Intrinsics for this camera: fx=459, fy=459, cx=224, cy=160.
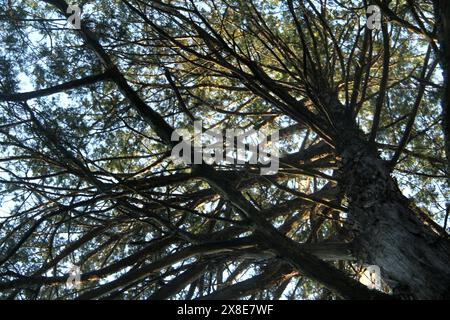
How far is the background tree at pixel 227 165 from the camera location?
2.48 m

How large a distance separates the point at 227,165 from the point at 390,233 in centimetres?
101

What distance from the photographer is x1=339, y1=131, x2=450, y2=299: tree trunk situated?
2025 millimetres

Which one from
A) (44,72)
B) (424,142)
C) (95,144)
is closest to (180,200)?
(95,144)

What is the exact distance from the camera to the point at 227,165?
9.13 feet

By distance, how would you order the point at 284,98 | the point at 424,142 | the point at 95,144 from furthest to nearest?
the point at 424,142, the point at 95,144, the point at 284,98

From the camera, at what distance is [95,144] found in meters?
3.96

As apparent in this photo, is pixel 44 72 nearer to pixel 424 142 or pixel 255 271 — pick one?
pixel 255 271

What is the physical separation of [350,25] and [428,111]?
1.17 metres

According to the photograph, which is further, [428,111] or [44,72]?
[428,111]

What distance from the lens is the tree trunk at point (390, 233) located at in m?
2.03

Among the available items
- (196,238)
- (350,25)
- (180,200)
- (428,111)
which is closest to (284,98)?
(196,238)
